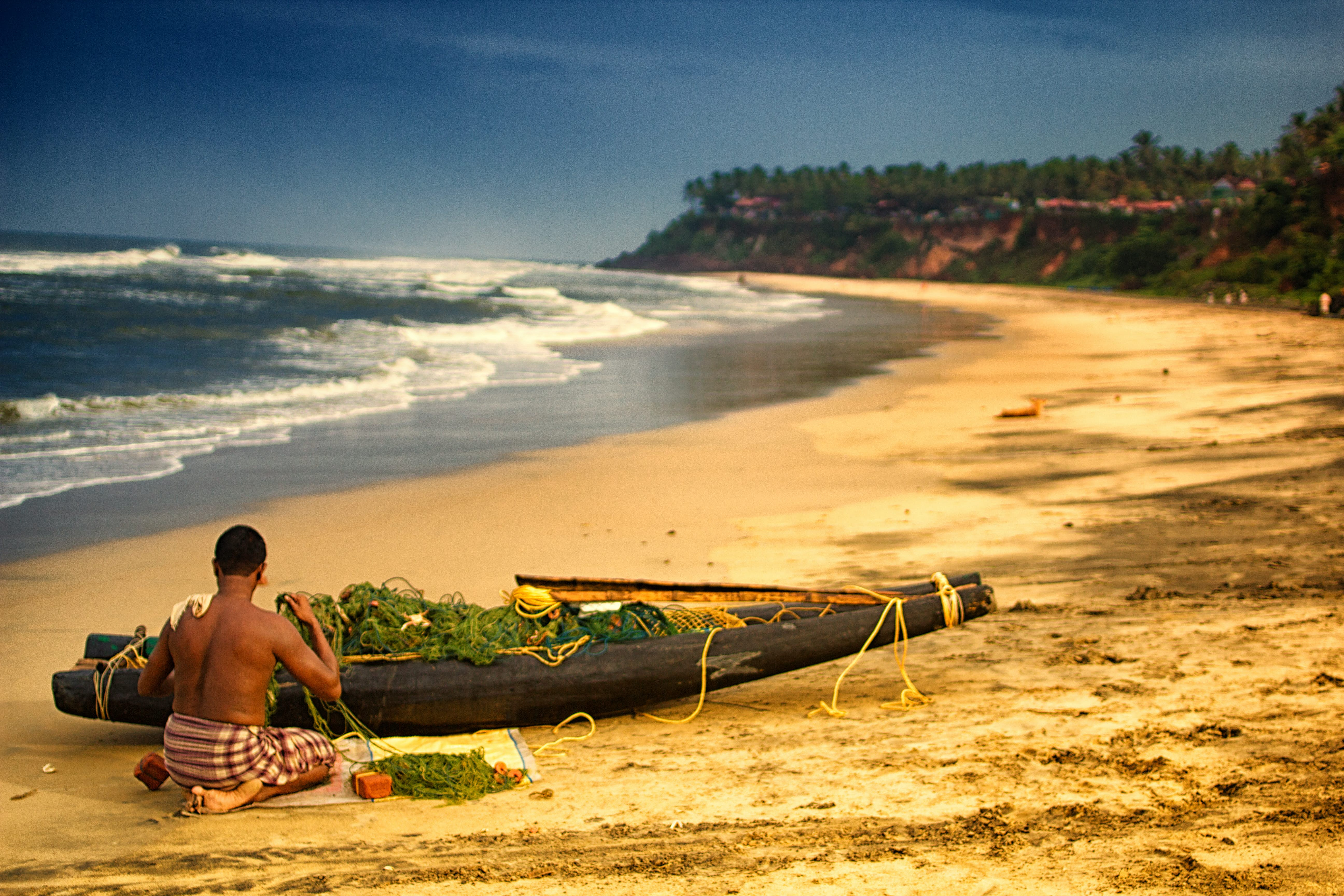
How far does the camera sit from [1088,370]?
20469mm

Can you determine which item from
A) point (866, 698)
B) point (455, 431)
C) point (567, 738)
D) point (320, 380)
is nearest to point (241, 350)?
point (320, 380)

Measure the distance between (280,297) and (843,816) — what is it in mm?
43195

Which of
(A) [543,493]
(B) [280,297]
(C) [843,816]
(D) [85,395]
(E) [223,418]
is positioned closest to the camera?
(C) [843,816]

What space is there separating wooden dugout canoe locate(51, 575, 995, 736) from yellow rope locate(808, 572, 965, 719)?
Answer: 1.4 inches

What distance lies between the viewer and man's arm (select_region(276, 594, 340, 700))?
4234mm

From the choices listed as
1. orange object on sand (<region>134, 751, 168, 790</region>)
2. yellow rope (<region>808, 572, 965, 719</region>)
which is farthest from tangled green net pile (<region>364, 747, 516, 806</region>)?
yellow rope (<region>808, 572, 965, 719</region>)

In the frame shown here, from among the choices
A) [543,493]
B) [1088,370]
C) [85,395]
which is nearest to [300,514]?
[543,493]

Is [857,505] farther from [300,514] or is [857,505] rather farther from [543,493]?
[300,514]

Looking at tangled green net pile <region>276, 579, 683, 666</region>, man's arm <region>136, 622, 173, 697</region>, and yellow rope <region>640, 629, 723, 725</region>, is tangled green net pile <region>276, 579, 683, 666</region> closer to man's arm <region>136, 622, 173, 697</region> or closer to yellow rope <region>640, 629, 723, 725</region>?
yellow rope <region>640, 629, 723, 725</region>

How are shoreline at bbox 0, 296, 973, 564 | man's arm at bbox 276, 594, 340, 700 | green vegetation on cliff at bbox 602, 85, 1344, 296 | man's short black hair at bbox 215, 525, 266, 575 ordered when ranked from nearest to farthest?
man's short black hair at bbox 215, 525, 266, 575
man's arm at bbox 276, 594, 340, 700
shoreline at bbox 0, 296, 973, 564
green vegetation on cliff at bbox 602, 85, 1344, 296

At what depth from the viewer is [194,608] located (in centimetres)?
416

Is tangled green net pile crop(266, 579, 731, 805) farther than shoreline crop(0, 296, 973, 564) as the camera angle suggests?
No

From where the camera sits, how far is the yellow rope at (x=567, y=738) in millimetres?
4879

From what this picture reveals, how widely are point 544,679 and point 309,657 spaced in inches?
48.2
